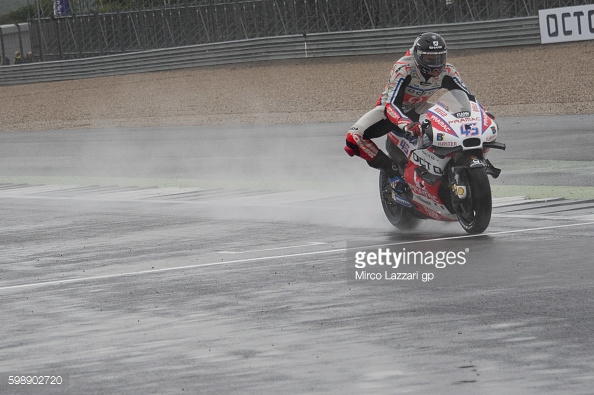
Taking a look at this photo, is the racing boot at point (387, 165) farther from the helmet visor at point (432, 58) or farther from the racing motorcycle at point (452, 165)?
the helmet visor at point (432, 58)

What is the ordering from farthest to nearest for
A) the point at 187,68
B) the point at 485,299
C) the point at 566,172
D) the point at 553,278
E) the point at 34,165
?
1. the point at 187,68
2. the point at 34,165
3. the point at 566,172
4. the point at 553,278
5. the point at 485,299

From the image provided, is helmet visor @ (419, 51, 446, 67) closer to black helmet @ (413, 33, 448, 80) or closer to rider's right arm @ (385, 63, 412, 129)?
black helmet @ (413, 33, 448, 80)

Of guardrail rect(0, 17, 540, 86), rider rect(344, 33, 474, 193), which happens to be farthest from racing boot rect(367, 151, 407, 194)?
guardrail rect(0, 17, 540, 86)

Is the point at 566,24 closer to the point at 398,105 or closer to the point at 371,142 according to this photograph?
→ the point at 371,142

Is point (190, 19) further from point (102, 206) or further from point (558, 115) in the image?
point (102, 206)

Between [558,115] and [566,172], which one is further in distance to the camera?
[558,115]

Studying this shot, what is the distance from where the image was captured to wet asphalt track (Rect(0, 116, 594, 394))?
621 centimetres

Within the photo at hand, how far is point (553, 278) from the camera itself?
841cm

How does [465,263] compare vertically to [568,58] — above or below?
above

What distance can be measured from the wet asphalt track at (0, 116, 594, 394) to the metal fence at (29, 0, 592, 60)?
2447cm

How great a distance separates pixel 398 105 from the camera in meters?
11.2

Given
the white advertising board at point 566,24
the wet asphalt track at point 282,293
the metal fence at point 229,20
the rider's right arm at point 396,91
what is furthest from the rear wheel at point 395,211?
the metal fence at point 229,20

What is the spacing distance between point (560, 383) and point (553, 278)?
9.20 ft

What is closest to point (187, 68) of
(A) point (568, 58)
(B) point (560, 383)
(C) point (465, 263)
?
(A) point (568, 58)
